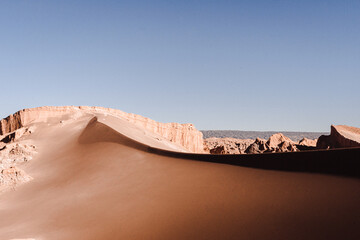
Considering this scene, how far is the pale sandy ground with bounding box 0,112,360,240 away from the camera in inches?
164

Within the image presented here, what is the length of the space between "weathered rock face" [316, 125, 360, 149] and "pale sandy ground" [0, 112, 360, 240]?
2505cm

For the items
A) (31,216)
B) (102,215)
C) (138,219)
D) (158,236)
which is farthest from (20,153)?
(158,236)

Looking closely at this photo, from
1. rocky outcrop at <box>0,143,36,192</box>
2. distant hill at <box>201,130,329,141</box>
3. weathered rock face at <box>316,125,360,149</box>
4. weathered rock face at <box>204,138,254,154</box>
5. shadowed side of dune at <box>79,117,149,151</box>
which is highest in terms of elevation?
shadowed side of dune at <box>79,117,149,151</box>

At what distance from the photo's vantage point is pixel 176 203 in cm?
593

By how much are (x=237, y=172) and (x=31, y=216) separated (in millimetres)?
5442

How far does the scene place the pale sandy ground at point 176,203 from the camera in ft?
13.6

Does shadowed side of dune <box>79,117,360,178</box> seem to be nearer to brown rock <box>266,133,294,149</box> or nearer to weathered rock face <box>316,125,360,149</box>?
weathered rock face <box>316,125,360,149</box>

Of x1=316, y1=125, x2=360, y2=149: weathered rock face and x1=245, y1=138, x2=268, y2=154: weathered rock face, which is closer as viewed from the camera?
x1=316, y1=125, x2=360, y2=149: weathered rock face

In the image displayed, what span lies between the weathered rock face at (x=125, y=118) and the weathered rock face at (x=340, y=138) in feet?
56.2

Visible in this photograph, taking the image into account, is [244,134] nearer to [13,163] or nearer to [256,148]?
[256,148]

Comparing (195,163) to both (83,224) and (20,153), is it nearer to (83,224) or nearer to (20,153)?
(83,224)

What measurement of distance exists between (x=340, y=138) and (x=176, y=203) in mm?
29159

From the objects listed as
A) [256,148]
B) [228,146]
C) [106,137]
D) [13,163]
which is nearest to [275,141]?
[256,148]

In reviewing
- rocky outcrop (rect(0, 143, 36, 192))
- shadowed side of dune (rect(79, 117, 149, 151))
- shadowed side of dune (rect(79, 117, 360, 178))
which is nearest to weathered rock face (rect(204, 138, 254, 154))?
shadowed side of dune (rect(79, 117, 149, 151))
